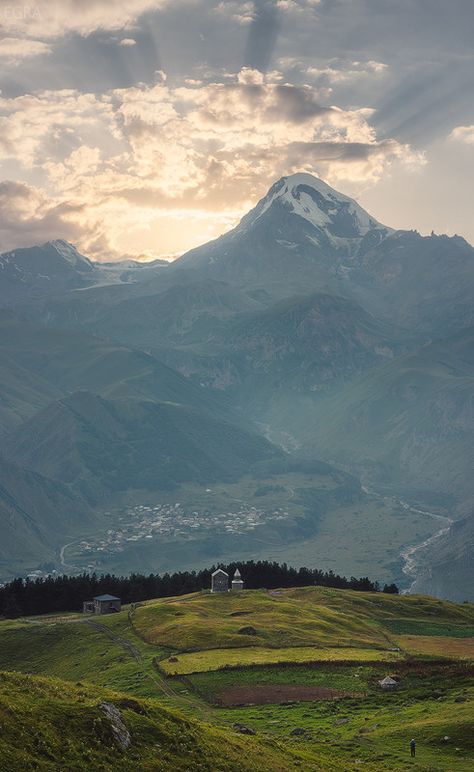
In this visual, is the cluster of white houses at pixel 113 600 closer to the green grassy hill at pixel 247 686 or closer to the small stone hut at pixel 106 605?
the small stone hut at pixel 106 605

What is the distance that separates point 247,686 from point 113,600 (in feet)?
291

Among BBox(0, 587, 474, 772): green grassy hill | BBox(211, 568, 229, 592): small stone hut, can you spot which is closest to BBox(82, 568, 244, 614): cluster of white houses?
BBox(211, 568, 229, 592): small stone hut

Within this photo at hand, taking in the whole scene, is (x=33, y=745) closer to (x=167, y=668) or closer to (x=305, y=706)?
(x=305, y=706)

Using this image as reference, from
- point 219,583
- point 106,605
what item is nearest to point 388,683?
point 219,583

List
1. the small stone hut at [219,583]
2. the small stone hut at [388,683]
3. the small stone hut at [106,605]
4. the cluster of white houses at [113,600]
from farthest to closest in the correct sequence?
the small stone hut at [219,583] → the cluster of white houses at [113,600] → the small stone hut at [106,605] → the small stone hut at [388,683]

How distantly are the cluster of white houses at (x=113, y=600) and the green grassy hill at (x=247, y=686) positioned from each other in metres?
6.65

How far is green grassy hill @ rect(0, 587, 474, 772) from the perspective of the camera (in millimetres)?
52219

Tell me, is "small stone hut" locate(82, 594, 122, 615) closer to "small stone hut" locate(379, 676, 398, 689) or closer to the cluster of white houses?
the cluster of white houses

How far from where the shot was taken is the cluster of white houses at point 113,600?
182m

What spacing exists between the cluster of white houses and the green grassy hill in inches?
262

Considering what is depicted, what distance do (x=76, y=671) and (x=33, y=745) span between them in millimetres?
77740

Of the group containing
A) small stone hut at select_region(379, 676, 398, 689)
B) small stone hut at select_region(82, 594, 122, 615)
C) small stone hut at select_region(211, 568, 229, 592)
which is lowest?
small stone hut at select_region(379, 676, 398, 689)

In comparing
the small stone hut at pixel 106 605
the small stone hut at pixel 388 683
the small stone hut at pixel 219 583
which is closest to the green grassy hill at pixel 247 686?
the small stone hut at pixel 388 683

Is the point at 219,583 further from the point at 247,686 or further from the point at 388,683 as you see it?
the point at 388,683
